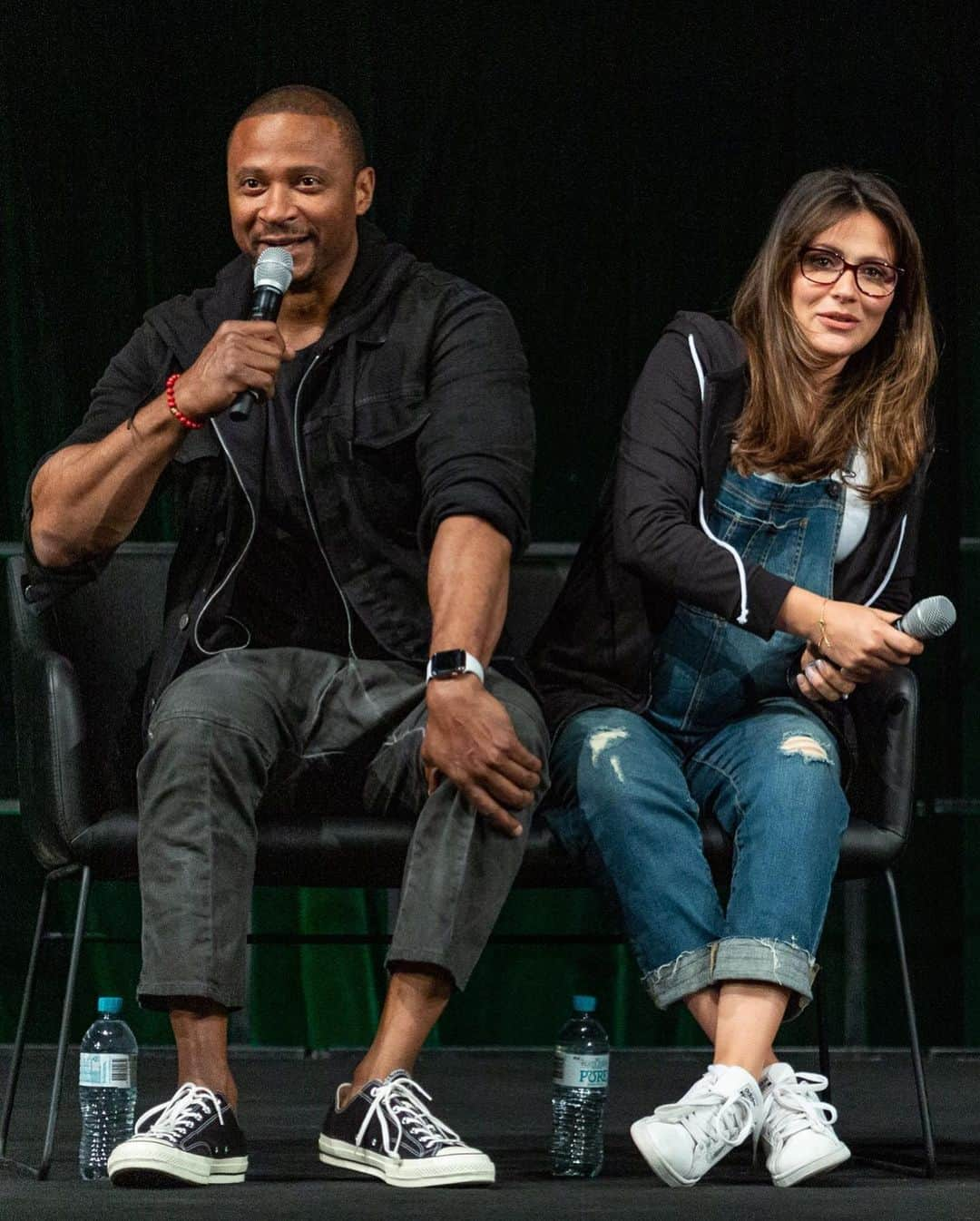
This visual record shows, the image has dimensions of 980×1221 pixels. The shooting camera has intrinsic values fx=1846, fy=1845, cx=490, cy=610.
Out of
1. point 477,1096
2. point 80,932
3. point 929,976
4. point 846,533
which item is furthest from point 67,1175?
point 929,976

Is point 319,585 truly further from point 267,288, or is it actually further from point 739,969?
point 739,969

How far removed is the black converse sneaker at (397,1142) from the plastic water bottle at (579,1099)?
1.09 feet

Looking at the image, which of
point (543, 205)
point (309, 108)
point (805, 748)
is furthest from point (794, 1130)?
point (543, 205)

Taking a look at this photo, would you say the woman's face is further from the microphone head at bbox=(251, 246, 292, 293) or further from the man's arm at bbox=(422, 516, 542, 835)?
the microphone head at bbox=(251, 246, 292, 293)

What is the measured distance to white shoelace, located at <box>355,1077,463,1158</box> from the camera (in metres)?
2.00

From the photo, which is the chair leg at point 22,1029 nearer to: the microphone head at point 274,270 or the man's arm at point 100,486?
the man's arm at point 100,486

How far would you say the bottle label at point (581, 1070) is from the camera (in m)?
2.34

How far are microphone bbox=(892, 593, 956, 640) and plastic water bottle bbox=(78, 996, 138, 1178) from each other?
1093mm

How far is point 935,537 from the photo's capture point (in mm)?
3814

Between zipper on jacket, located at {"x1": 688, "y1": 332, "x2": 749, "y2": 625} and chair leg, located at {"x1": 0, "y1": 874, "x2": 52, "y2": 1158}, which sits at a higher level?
zipper on jacket, located at {"x1": 688, "y1": 332, "x2": 749, "y2": 625}

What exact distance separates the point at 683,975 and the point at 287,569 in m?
0.78

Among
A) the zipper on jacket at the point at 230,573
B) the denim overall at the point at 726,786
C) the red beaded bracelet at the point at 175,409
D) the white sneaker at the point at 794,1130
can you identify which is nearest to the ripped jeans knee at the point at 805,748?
the denim overall at the point at 726,786

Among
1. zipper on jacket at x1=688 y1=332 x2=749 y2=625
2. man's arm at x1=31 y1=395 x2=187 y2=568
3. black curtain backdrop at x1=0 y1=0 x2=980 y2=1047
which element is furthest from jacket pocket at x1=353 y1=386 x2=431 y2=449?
black curtain backdrop at x1=0 y1=0 x2=980 y2=1047

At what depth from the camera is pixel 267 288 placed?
2.32 metres
